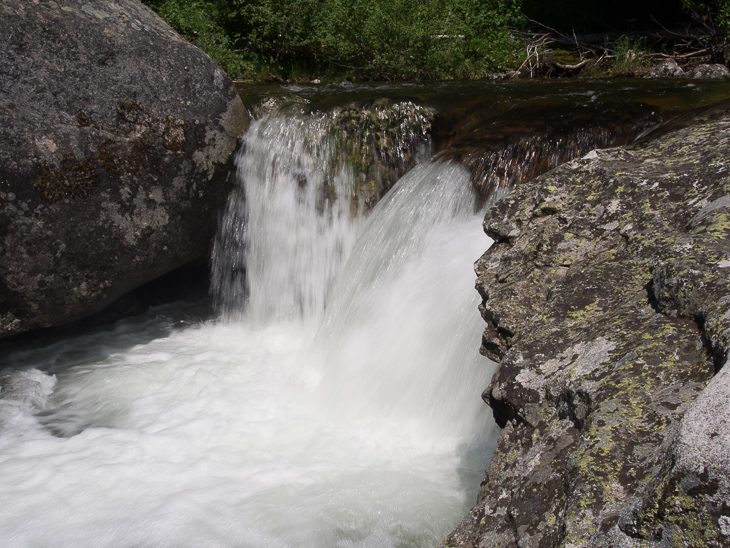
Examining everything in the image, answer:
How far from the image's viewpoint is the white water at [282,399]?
319 cm

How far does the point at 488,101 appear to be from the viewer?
6.50 meters

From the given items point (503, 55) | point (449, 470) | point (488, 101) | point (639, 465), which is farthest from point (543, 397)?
point (503, 55)

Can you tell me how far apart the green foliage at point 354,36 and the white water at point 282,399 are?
192 inches

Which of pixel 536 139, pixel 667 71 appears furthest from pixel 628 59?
pixel 536 139

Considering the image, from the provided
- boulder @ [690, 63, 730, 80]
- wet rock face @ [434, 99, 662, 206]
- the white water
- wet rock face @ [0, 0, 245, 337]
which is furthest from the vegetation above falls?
wet rock face @ [0, 0, 245, 337]

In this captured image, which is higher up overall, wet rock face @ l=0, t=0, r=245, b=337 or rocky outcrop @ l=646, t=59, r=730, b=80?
rocky outcrop @ l=646, t=59, r=730, b=80

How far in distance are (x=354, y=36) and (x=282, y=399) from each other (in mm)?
7833

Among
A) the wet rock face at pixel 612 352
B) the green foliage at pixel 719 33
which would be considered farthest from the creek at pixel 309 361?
the green foliage at pixel 719 33

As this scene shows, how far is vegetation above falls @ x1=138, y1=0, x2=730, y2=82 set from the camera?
977cm

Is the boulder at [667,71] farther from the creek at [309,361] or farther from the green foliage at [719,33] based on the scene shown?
the creek at [309,361]

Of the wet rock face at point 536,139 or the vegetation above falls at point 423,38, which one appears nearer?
the wet rock face at point 536,139

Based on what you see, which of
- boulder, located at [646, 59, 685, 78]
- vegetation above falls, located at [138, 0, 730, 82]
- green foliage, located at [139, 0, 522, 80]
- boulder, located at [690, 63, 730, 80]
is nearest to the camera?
boulder, located at [690, 63, 730, 80]

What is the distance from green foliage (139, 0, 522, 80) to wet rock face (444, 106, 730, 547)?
7350mm

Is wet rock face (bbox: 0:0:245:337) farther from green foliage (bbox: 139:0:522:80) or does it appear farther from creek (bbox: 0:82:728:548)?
green foliage (bbox: 139:0:522:80)
